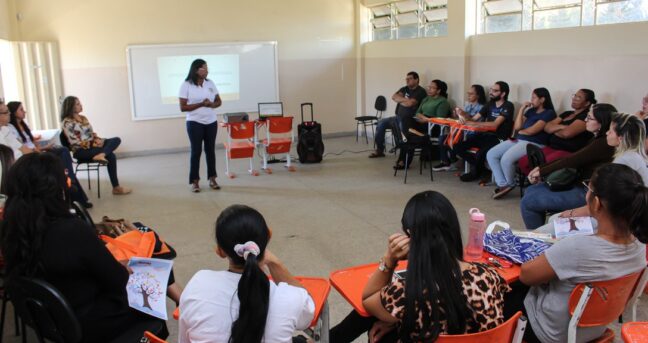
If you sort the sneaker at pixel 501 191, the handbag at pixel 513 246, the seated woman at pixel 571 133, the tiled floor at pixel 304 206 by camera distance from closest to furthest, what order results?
the handbag at pixel 513 246, the tiled floor at pixel 304 206, the seated woman at pixel 571 133, the sneaker at pixel 501 191

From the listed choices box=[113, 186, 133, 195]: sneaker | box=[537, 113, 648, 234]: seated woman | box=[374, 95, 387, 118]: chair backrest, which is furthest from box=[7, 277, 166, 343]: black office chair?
box=[374, 95, 387, 118]: chair backrest

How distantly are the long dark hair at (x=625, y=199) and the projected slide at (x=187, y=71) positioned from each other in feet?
23.3

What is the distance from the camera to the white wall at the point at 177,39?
7.54m

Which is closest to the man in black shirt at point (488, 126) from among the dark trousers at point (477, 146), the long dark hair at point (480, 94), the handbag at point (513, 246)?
the dark trousers at point (477, 146)

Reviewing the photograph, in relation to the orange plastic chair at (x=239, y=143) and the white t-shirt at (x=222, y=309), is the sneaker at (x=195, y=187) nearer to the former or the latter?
the orange plastic chair at (x=239, y=143)

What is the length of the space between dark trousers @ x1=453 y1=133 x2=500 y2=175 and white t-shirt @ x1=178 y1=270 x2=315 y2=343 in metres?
4.72

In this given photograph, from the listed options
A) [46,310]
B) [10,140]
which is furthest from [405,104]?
[46,310]

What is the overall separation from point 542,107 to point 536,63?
712 mm

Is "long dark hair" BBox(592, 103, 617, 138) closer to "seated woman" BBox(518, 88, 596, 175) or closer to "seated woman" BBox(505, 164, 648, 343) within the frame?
"seated woman" BBox(518, 88, 596, 175)

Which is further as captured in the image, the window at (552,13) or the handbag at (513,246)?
the window at (552,13)

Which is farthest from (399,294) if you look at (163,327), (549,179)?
(549,179)

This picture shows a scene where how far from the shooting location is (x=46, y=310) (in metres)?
1.84

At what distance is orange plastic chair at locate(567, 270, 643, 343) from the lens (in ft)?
6.26

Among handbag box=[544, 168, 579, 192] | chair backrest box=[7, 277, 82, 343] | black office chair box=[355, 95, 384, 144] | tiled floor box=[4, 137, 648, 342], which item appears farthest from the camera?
black office chair box=[355, 95, 384, 144]
